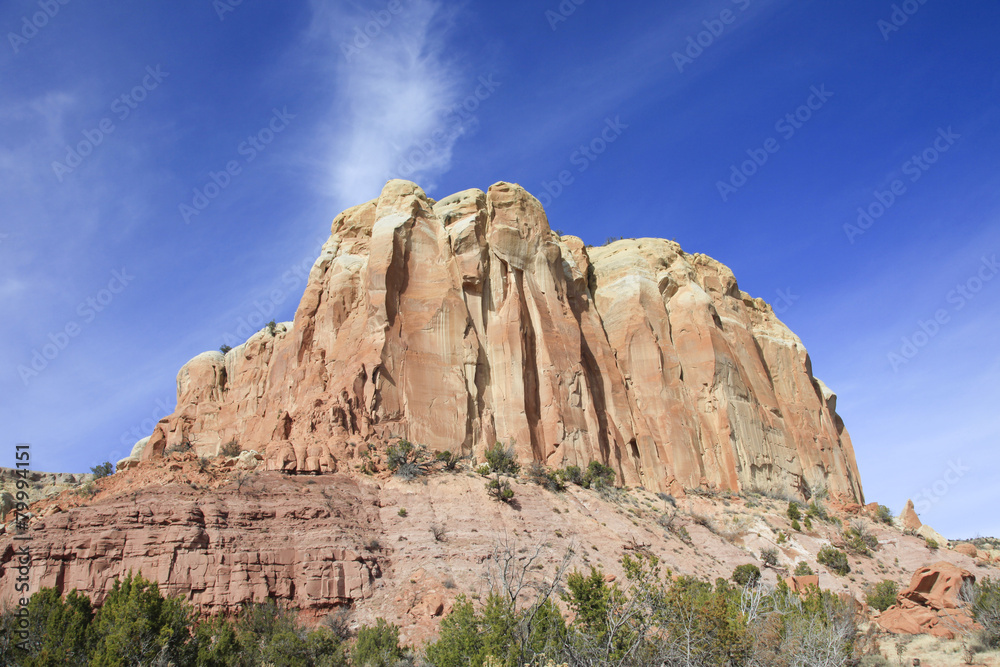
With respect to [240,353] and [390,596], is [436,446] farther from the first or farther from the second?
[240,353]

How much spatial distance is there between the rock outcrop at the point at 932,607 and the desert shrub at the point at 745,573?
452cm

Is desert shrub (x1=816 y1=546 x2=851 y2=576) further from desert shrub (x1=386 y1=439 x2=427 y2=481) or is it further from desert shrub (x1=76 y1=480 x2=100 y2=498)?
desert shrub (x1=76 y1=480 x2=100 y2=498)

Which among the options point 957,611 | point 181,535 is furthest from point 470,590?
point 957,611

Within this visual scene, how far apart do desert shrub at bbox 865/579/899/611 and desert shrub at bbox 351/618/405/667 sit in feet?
66.8

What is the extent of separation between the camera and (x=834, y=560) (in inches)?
1372

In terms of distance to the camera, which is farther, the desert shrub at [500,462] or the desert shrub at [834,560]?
the desert shrub at [834,560]

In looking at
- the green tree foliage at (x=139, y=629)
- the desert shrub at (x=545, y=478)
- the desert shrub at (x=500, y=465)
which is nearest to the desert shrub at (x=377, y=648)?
the green tree foliage at (x=139, y=629)

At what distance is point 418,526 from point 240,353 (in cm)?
3187

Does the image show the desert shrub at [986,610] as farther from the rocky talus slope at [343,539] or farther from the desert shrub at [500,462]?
the desert shrub at [500,462]

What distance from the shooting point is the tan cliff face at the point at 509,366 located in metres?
35.0

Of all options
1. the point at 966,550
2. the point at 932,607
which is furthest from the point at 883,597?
the point at 966,550

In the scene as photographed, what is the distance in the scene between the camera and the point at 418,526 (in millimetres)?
27562

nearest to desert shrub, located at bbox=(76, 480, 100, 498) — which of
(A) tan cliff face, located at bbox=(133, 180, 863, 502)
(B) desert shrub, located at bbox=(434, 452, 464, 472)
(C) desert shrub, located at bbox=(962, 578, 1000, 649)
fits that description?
(A) tan cliff face, located at bbox=(133, 180, 863, 502)

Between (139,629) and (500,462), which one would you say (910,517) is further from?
(139,629)
